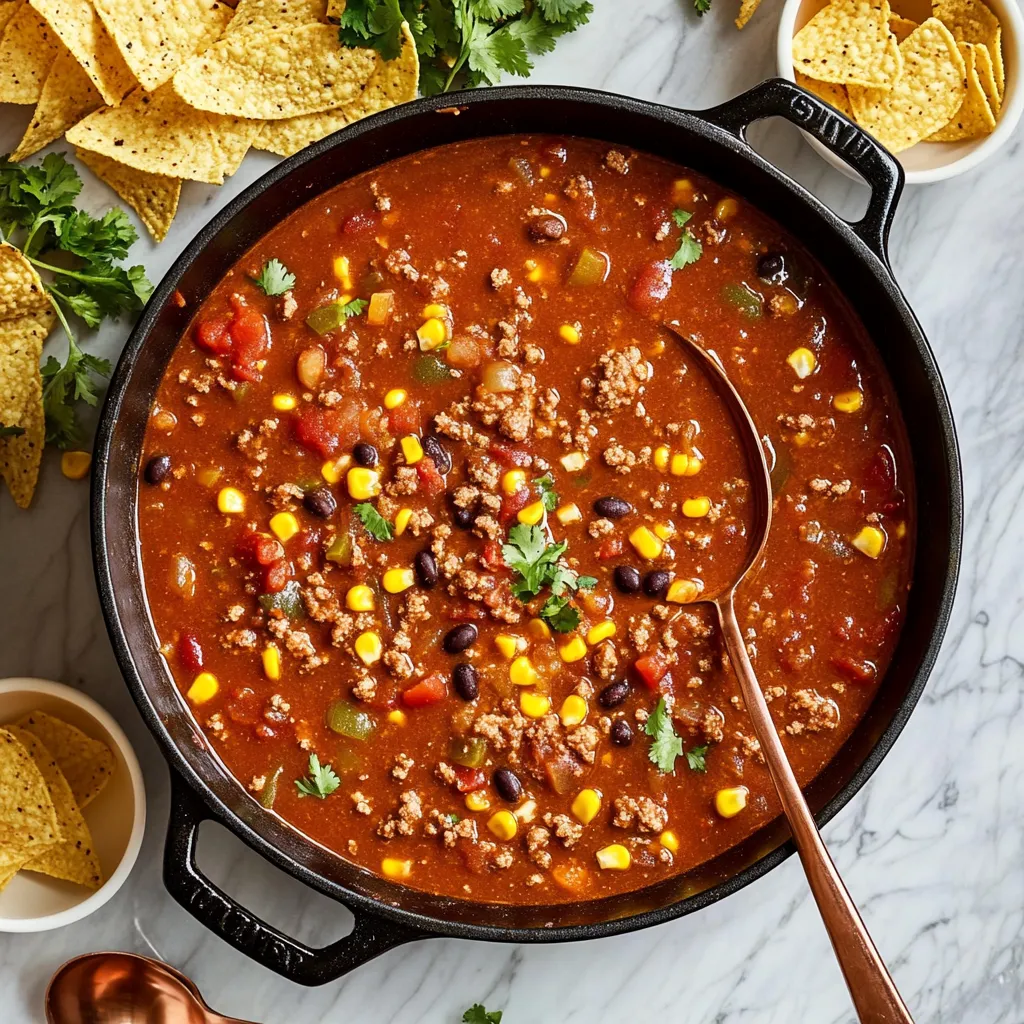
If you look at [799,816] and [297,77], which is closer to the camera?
[799,816]

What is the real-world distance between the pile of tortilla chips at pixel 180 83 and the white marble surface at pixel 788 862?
141mm

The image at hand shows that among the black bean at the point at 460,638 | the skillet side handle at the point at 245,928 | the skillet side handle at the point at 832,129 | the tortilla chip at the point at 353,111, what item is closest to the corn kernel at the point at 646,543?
the black bean at the point at 460,638

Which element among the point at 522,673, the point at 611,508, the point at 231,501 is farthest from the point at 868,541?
the point at 231,501

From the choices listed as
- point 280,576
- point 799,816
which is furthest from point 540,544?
point 799,816

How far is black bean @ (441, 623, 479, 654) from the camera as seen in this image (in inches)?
138

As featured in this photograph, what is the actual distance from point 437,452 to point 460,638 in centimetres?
58

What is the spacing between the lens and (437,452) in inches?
139

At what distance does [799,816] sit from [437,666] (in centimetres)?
118

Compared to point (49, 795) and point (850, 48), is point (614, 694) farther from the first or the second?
point (850, 48)

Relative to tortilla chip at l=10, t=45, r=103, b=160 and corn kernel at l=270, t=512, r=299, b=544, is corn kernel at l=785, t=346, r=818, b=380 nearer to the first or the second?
corn kernel at l=270, t=512, r=299, b=544

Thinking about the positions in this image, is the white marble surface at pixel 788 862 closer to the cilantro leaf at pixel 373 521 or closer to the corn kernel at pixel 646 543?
the cilantro leaf at pixel 373 521

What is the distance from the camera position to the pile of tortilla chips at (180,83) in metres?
3.63

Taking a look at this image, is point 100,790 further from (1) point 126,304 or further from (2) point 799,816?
(2) point 799,816

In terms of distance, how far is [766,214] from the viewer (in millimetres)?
3670
